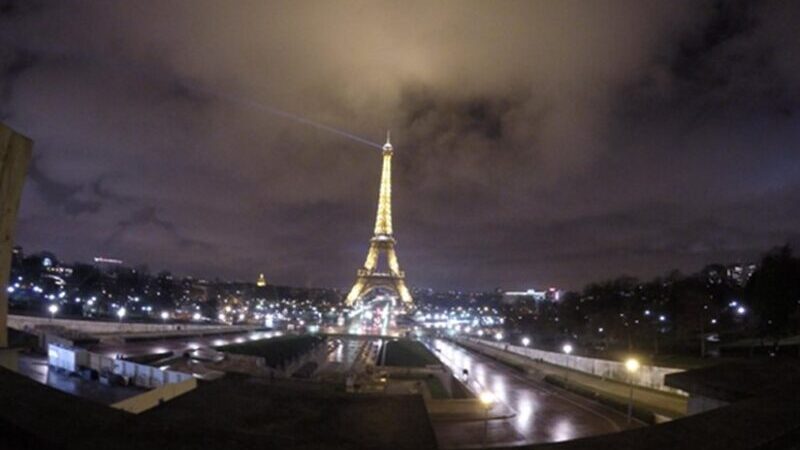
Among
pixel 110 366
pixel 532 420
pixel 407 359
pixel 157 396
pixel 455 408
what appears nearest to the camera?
pixel 157 396

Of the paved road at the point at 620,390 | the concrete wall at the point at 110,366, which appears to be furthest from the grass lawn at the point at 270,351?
the paved road at the point at 620,390

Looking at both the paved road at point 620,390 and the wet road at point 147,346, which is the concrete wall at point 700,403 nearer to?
the paved road at point 620,390

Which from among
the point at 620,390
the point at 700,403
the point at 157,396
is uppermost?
the point at 700,403

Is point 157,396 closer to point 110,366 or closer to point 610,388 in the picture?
point 110,366

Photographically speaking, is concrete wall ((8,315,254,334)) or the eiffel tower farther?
the eiffel tower

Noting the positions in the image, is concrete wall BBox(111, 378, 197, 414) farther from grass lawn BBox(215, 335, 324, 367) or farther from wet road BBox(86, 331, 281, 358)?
grass lawn BBox(215, 335, 324, 367)

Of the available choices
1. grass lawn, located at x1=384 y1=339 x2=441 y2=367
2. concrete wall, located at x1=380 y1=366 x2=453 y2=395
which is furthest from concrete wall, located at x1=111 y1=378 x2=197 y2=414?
grass lawn, located at x1=384 y1=339 x2=441 y2=367

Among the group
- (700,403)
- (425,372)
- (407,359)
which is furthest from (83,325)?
(700,403)
